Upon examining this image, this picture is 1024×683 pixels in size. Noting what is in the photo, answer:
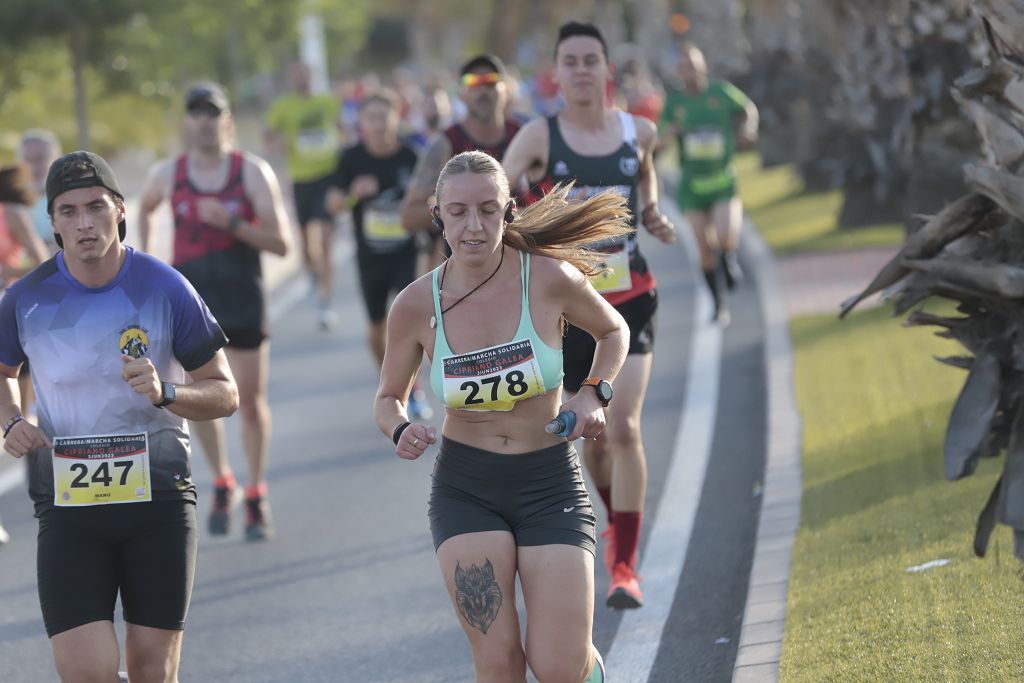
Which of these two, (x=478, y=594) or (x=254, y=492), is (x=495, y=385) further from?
(x=254, y=492)

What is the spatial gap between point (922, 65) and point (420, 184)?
7890 mm

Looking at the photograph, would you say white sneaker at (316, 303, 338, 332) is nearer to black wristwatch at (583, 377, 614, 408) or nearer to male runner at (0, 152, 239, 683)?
male runner at (0, 152, 239, 683)

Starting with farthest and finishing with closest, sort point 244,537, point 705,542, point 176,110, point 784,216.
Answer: point 176,110, point 784,216, point 244,537, point 705,542

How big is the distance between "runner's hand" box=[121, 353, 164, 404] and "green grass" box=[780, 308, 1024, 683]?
215 cm

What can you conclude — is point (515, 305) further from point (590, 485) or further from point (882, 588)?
point (590, 485)

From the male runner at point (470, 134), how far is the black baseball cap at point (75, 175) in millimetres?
3614

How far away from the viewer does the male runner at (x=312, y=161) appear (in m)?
15.9

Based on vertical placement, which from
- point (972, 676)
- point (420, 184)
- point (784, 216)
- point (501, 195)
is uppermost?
point (501, 195)

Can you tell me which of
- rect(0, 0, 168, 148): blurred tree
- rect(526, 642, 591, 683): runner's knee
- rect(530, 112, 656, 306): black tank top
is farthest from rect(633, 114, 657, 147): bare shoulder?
rect(0, 0, 168, 148): blurred tree

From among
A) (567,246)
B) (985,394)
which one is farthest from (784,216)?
(567,246)

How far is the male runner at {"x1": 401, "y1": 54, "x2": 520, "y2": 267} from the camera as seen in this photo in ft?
28.8

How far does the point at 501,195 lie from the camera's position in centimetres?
506

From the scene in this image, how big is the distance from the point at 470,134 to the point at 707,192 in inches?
228

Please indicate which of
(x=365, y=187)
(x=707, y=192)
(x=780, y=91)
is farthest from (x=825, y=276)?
Result: (x=780, y=91)
